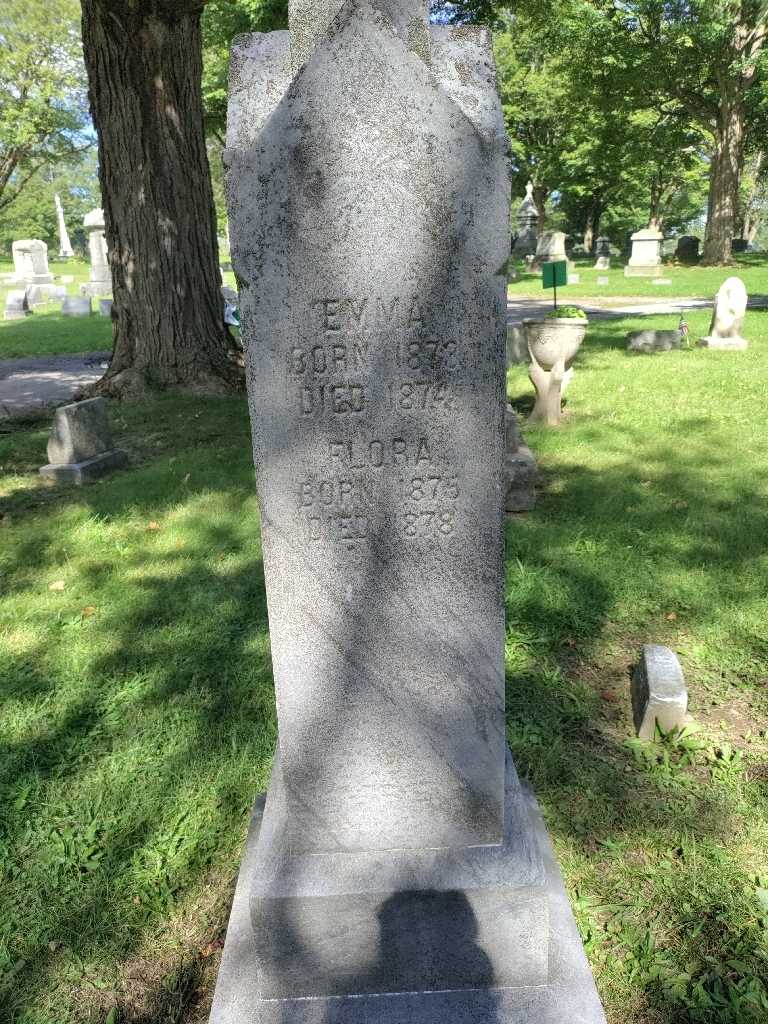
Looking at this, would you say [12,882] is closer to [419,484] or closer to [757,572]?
[419,484]

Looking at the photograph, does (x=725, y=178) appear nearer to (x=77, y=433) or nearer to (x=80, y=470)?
(x=77, y=433)

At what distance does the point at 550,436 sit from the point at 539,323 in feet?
4.32

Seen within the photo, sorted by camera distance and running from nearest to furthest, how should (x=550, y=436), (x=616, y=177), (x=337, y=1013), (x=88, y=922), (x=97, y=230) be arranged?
(x=337, y=1013) < (x=88, y=922) < (x=550, y=436) < (x=97, y=230) < (x=616, y=177)

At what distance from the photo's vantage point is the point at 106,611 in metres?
4.23

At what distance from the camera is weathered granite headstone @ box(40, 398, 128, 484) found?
6.53 meters

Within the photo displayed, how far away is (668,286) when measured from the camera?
24406 mm

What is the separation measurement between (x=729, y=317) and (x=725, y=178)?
19.9 meters

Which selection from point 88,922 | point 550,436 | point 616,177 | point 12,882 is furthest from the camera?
point 616,177

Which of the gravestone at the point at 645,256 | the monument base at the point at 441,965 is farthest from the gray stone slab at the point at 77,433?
the gravestone at the point at 645,256

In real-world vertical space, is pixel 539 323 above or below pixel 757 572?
above

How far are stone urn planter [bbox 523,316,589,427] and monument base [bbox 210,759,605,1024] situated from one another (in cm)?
630

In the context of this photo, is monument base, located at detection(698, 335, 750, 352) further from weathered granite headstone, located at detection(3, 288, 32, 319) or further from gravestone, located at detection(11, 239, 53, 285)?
gravestone, located at detection(11, 239, 53, 285)

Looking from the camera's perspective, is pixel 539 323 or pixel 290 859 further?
pixel 539 323

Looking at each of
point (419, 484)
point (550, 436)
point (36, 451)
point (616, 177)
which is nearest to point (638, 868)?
point (419, 484)
